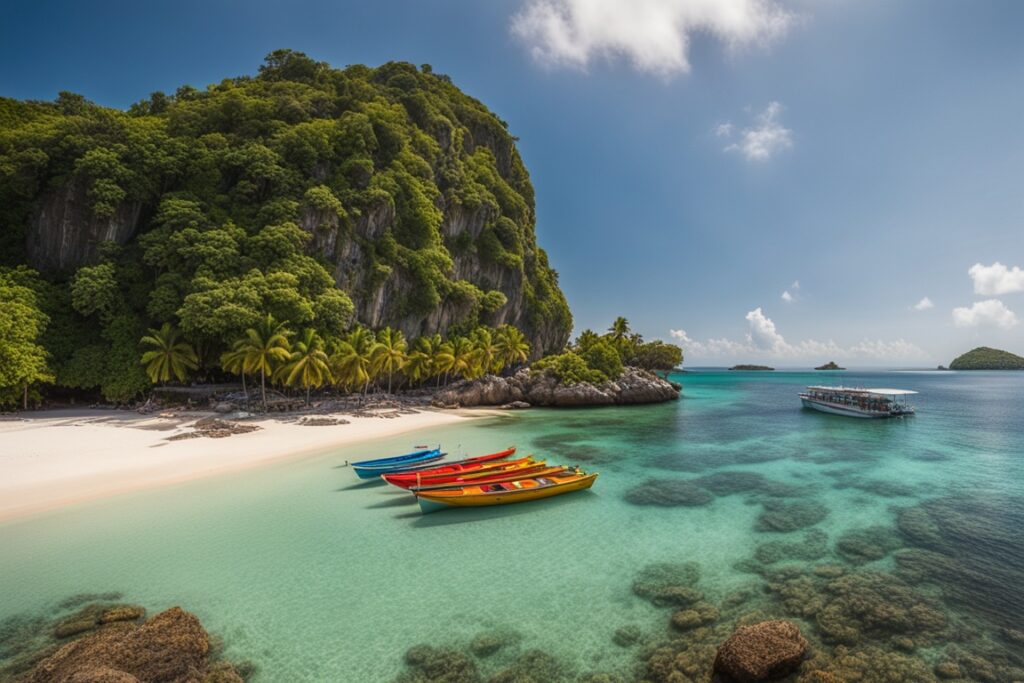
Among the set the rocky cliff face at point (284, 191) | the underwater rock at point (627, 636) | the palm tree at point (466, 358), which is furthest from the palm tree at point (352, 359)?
the underwater rock at point (627, 636)

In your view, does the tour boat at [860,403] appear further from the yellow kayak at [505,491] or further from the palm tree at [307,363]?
the palm tree at [307,363]

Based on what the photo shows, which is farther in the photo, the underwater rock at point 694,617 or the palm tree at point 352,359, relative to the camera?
the palm tree at point 352,359

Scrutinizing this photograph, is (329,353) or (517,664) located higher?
(329,353)

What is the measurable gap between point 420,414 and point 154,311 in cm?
2300

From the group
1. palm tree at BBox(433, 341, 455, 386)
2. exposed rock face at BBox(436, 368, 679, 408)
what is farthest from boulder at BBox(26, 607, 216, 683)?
palm tree at BBox(433, 341, 455, 386)

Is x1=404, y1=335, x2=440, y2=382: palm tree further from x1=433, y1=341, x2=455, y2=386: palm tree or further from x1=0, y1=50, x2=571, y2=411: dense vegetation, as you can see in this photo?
x1=0, y1=50, x2=571, y2=411: dense vegetation

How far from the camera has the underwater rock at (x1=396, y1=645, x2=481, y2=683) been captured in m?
7.34

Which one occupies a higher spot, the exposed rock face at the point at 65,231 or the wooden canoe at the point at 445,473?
the exposed rock face at the point at 65,231

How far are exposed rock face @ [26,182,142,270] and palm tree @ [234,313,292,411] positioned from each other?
17609 millimetres

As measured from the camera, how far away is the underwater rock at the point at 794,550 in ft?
39.7

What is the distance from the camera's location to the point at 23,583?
10.6 metres

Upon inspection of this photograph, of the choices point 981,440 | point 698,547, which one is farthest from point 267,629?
point 981,440

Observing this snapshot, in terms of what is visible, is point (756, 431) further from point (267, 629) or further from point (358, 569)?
point (267, 629)

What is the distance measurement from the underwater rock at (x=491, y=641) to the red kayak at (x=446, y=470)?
930cm
